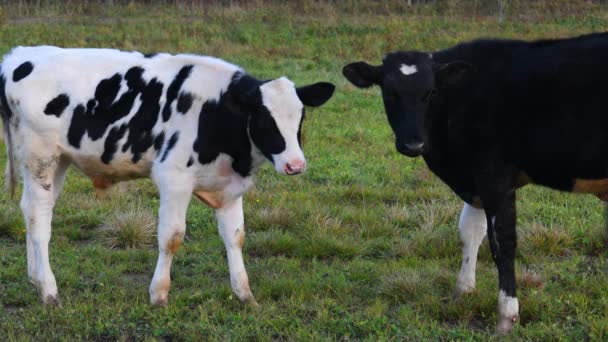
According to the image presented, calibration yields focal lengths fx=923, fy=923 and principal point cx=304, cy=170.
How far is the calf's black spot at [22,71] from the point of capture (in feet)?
21.6

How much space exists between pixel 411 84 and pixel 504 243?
3.97 feet

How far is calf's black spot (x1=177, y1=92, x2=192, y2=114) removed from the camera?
638 centimetres

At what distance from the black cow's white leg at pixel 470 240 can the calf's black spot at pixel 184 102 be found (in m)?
2.15

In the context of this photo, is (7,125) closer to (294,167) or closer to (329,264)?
(294,167)

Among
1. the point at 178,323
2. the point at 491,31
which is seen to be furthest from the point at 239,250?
the point at 491,31

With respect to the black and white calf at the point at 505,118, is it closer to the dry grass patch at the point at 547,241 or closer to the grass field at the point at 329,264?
the grass field at the point at 329,264

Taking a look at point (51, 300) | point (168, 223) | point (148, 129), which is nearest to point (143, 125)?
point (148, 129)

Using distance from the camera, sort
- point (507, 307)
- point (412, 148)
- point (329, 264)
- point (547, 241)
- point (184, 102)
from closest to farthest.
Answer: point (412, 148) → point (507, 307) → point (184, 102) → point (329, 264) → point (547, 241)

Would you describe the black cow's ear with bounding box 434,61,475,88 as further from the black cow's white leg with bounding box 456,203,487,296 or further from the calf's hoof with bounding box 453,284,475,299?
the calf's hoof with bounding box 453,284,475,299

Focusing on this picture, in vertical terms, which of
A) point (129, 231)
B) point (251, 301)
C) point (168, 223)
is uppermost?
point (168, 223)

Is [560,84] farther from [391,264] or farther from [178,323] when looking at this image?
[178,323]

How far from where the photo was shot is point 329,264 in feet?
24.3

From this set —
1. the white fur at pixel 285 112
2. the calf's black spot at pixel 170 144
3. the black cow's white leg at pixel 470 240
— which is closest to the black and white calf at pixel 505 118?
the black cow's white leg at pixel 470 240

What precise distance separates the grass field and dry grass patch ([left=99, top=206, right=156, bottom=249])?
0.40 ft
